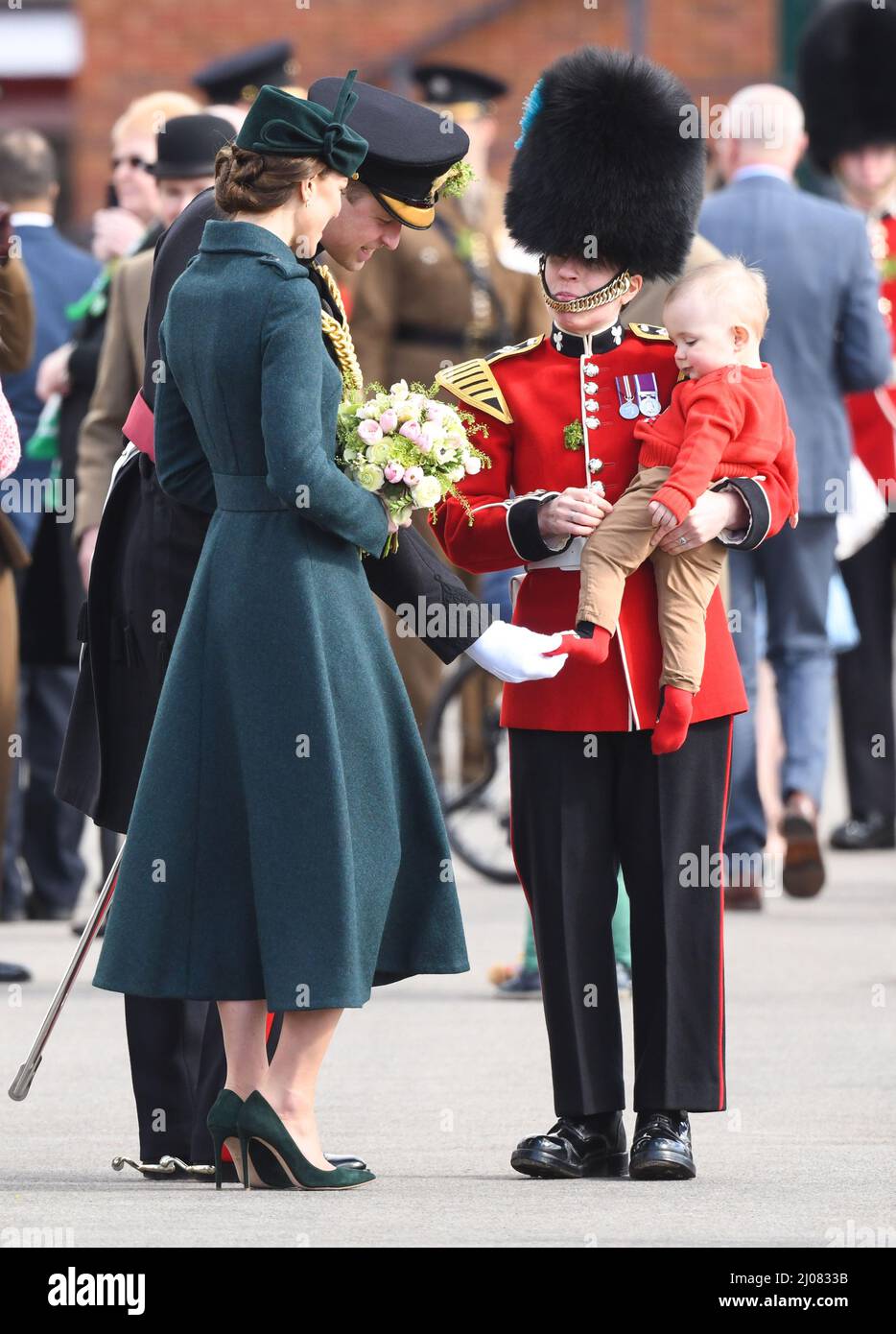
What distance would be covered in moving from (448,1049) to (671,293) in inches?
88.8

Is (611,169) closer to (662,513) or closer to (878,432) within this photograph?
(662,513)

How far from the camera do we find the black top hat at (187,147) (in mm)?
7113

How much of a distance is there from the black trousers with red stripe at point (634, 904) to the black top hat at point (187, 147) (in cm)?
214

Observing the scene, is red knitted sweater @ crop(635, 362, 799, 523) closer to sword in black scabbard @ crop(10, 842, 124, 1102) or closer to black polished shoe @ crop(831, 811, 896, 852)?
sword in black scabbard @ crop(10, 842, 124, 1102)

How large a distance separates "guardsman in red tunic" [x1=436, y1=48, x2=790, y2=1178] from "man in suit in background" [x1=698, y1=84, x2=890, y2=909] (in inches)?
137

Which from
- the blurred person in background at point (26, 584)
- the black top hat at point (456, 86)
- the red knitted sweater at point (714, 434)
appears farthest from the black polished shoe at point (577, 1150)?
the black top hat at point (456, 86)

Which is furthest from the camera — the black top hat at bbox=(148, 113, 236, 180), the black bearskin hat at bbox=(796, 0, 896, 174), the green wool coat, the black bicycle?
the black bearskin hat at bbox=(796, 0, 896, 174)

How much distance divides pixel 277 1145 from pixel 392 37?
57.5ft

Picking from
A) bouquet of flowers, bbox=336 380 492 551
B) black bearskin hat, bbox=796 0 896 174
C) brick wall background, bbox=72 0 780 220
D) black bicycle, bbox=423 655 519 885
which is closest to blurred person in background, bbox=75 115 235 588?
black bicycle, bbox=423 655 519 885

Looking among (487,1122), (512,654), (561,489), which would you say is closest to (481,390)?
(561,489)

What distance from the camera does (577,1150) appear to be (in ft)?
18.2

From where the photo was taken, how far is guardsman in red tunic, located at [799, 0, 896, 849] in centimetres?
999

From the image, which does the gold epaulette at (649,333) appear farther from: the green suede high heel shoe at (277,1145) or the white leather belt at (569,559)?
the green suede high heel shoe at (277,1145)

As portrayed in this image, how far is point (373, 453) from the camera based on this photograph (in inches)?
203
